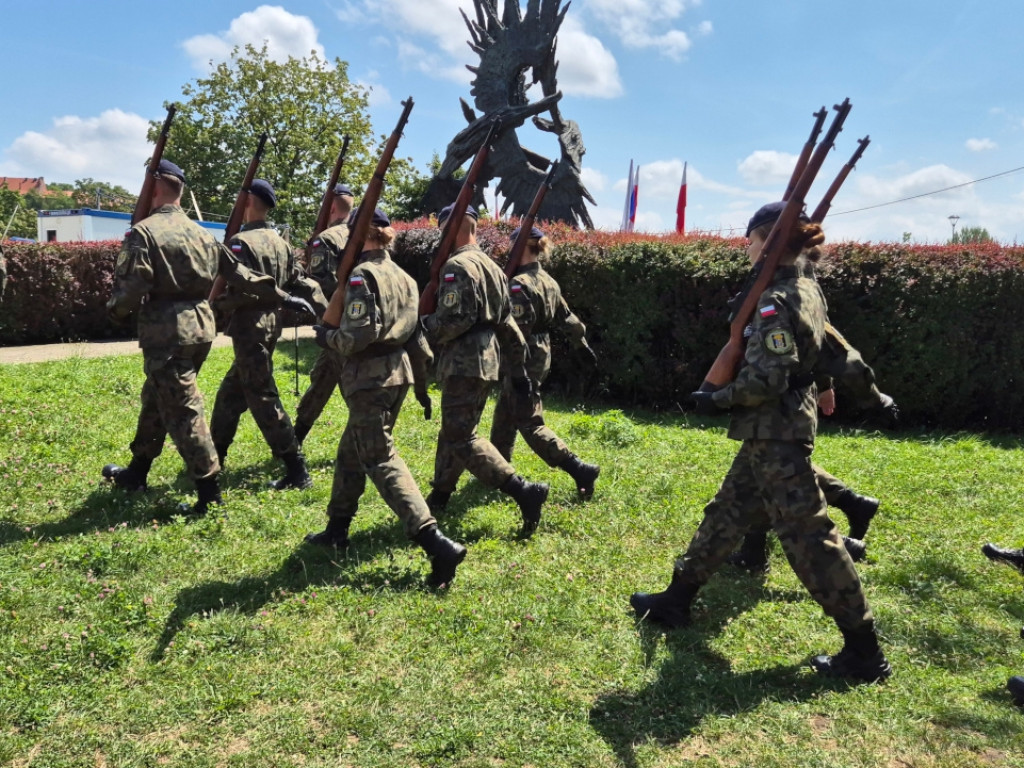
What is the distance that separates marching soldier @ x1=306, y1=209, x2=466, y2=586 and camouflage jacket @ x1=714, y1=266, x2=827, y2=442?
72.0 inches

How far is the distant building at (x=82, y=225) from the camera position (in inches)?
955

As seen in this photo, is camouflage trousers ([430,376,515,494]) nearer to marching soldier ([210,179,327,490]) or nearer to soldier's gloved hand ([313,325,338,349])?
soldier's gloved hand ([313,325,338,349])

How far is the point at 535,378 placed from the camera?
6469 mm

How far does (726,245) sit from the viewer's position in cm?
948

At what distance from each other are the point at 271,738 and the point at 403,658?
773 millimetres

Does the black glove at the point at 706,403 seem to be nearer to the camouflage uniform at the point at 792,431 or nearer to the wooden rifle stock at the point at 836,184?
the camouflage uniform at the point at 792,431

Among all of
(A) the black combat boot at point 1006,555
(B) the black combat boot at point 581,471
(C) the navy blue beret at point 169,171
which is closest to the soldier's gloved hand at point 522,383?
(B) the black combat boot at point 581,471

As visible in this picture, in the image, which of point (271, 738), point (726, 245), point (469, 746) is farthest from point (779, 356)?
point (726, 245)

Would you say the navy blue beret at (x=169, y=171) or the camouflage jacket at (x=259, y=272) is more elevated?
the navy blue beret at (x=169, y=171)

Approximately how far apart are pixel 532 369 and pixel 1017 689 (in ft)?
13.2

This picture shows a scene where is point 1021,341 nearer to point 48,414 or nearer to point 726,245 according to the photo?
point 726,245

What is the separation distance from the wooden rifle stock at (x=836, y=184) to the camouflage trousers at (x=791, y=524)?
190 centimetres

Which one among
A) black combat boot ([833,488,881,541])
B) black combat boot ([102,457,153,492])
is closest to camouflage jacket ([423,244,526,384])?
black combat boot ([833,488,881,541])

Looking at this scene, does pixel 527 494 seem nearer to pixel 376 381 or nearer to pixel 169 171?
pixel 376 381
